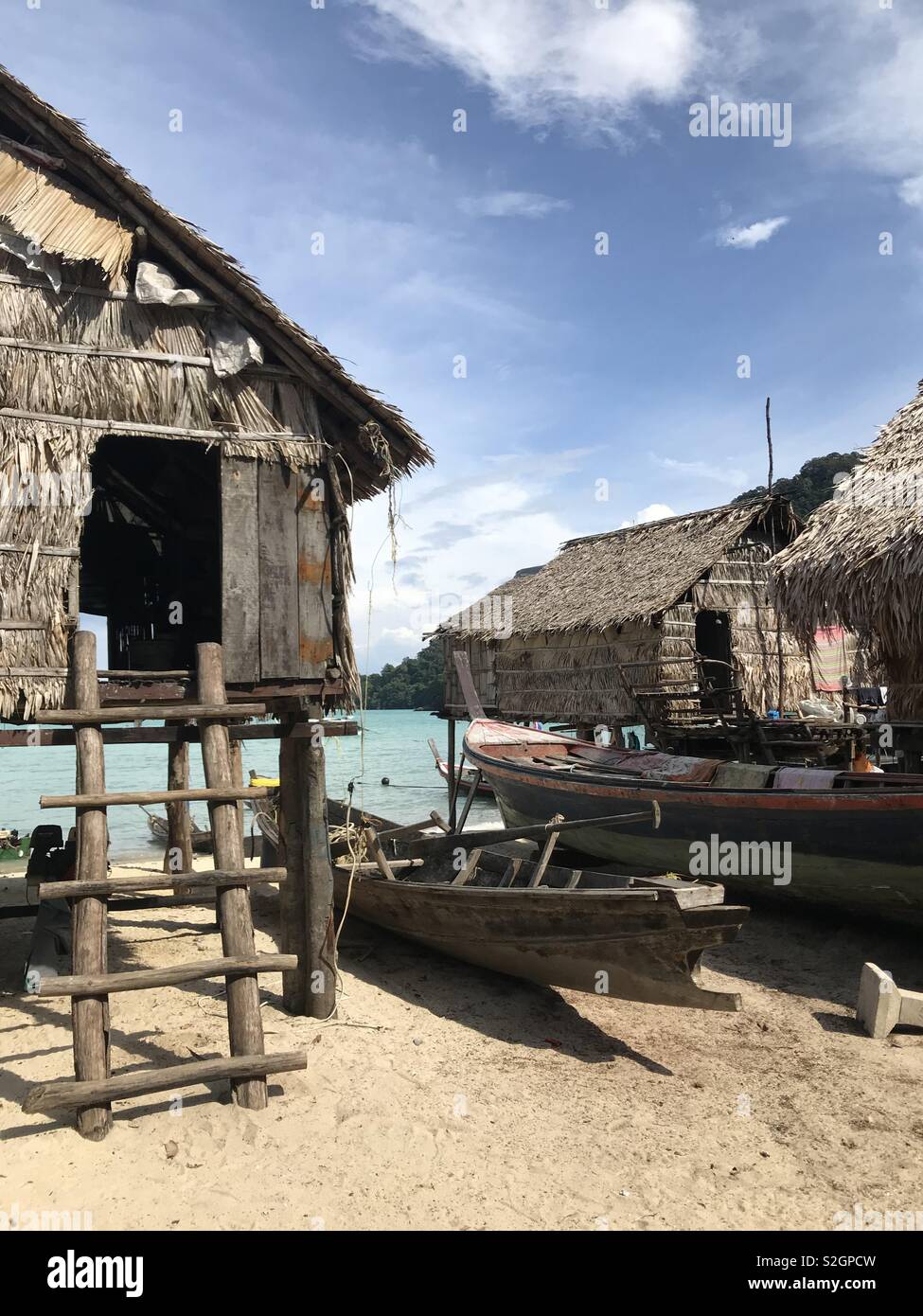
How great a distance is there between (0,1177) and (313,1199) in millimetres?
1698

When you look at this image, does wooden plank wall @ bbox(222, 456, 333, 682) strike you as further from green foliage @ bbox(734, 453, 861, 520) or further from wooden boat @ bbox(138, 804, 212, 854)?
green foliage @ bbox(734, 453, 861, 520)

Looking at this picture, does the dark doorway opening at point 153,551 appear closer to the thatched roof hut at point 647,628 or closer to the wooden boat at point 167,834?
the wooden boat at point 167,834

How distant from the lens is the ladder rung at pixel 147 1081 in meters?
4.62

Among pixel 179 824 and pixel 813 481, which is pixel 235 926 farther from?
pixel 813 481

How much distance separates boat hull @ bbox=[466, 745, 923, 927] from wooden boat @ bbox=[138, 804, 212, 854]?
18.9 ft

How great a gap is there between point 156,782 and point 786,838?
35.5 metres

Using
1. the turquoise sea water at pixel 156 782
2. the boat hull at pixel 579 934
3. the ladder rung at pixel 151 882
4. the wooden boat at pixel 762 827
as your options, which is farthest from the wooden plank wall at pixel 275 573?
the wooden boat at pixel 762 827

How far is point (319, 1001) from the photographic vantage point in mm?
6848

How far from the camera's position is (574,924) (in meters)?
6.60

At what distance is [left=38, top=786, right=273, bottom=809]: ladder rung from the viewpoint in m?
5.10

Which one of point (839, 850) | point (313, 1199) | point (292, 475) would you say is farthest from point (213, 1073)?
point (839, 850)

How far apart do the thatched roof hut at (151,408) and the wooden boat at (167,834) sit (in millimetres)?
7053

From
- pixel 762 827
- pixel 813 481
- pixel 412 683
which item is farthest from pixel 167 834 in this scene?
pixel 412 683

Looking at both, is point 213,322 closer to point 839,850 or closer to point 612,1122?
point 612,1122
